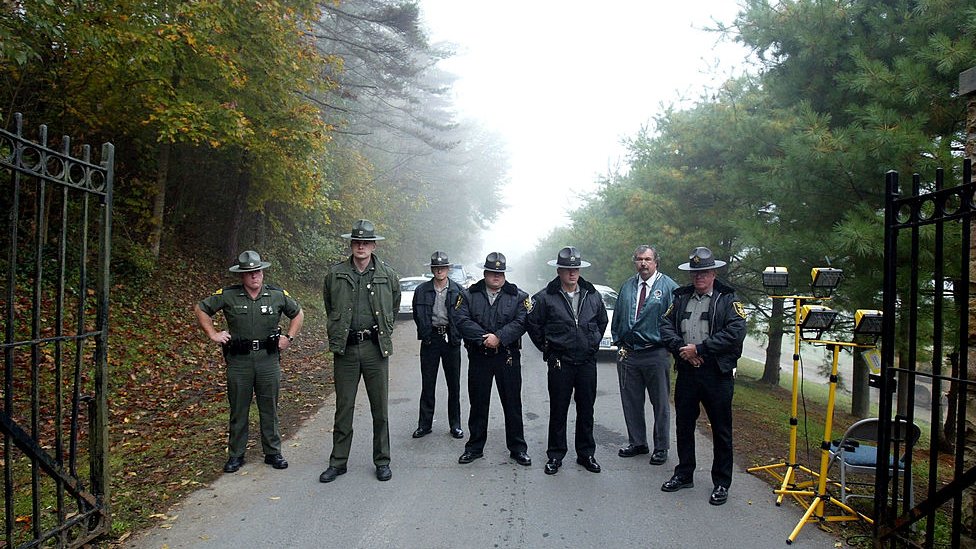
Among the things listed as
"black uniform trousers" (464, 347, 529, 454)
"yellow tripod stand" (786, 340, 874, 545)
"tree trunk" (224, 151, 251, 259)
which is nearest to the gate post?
"yellow tripod stand" (786, 340, 874, 545)

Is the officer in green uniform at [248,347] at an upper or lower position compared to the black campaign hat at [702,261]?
lower

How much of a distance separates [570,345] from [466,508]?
1.71 m

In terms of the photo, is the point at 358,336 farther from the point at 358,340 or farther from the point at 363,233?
the point at 363,233

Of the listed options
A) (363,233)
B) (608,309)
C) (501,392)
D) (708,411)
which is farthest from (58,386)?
(608,309)

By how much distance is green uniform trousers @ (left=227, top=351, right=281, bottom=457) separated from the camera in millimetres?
5426

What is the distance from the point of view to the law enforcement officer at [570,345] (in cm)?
553

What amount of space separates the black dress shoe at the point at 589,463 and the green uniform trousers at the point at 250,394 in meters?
2.80

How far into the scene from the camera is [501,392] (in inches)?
228

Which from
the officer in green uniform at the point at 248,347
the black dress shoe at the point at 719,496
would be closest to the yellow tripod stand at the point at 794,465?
the black dress shoe at the point at 719,496

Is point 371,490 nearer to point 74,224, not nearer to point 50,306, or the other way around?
point 50,306

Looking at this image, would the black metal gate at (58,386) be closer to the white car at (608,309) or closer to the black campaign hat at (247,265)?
the black campaign hat at (247,265)

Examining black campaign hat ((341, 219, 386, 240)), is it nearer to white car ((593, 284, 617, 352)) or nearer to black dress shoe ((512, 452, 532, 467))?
black dress shoe ((512, 452, 532, 467))

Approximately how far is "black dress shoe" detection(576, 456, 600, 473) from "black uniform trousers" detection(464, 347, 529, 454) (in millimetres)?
542

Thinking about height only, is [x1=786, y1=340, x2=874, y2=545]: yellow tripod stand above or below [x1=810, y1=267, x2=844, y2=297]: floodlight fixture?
below
